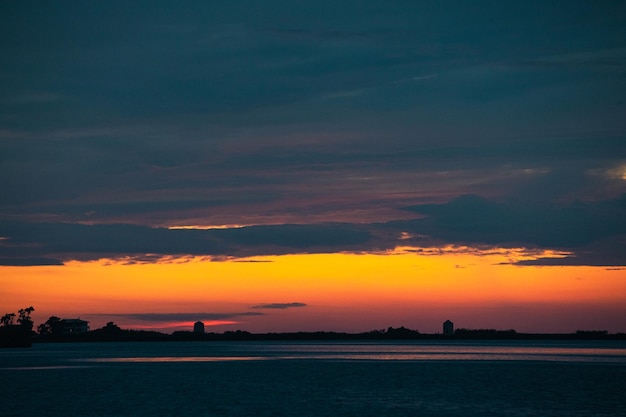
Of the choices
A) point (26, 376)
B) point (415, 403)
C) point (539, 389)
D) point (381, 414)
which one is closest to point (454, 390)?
point (539, 389)

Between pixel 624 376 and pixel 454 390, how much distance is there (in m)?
33.3

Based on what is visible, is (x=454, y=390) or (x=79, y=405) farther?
(x=454, y=390)

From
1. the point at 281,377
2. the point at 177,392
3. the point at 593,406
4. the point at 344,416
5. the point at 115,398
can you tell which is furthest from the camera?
the point at 281,377

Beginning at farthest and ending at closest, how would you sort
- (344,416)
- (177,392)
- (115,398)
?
(177,392), (115,398), (344,416)

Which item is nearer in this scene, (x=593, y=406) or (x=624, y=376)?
(x=593, y=406)

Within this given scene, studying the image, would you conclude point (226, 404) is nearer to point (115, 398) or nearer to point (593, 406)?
point (115, 398)

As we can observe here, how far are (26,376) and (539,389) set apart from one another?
63128 mm

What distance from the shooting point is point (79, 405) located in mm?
68875

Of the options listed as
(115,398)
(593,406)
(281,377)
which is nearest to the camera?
(593,406)

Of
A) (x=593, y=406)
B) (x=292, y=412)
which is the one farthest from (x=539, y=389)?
(x=292, y=412)

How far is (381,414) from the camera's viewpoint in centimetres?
6184

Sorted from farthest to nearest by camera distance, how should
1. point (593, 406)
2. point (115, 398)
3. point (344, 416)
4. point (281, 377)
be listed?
point (281, 377), point (115, 398), point (593, 406), point (344, 416)

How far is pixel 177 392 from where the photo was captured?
81188 millimetres

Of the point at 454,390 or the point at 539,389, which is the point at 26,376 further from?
the point at 539,389
